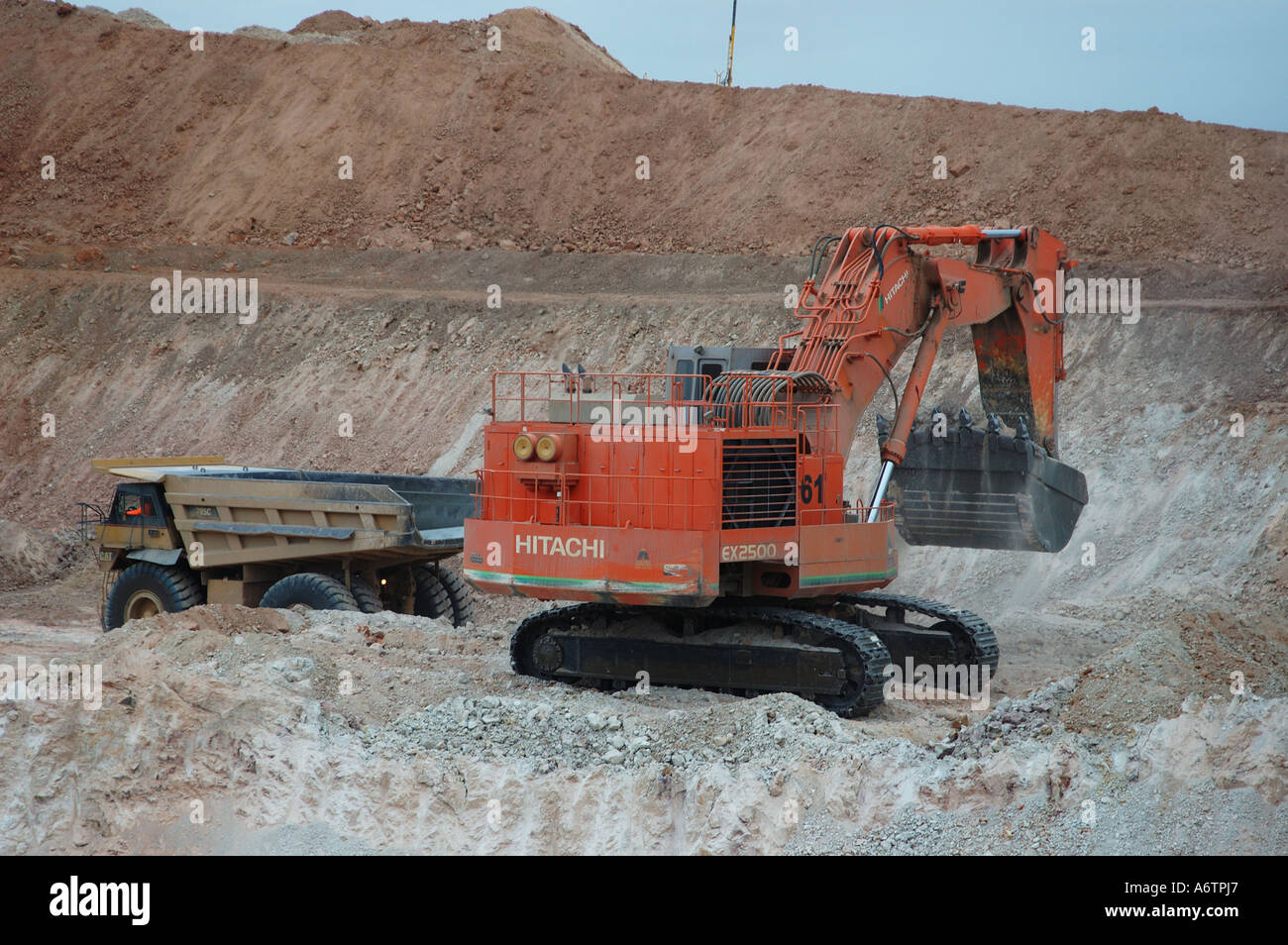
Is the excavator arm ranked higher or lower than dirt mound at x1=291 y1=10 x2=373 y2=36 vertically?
lower

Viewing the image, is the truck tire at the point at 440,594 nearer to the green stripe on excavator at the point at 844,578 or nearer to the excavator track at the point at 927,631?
the excavator track at the point at 927,631

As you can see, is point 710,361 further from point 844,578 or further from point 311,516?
point 311,516

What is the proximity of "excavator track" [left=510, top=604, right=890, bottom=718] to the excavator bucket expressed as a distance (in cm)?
246

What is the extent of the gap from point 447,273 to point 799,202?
21.6 feet

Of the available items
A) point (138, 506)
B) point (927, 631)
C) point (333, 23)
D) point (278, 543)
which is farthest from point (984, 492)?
point (333, 23)

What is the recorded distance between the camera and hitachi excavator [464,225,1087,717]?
10039mm

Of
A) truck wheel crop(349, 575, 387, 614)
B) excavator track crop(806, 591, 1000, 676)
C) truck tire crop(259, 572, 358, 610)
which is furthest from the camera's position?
truck wheel crop(349, 575, 387, 614)

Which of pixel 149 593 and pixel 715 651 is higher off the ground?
pixel 149 593

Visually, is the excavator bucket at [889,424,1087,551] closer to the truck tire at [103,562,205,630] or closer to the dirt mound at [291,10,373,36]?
the truck tire at [103,562,205,630]

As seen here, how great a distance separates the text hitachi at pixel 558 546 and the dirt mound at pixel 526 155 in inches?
533

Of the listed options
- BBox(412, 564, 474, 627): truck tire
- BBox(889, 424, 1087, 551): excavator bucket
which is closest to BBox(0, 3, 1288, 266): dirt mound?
BBox(889, 424, 1087, 551): excavator bucket

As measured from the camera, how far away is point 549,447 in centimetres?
1027

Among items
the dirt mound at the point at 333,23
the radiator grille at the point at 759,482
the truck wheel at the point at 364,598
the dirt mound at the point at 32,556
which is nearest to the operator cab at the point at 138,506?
the truck wheel at the point at 364,598

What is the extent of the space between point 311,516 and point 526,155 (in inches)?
658
